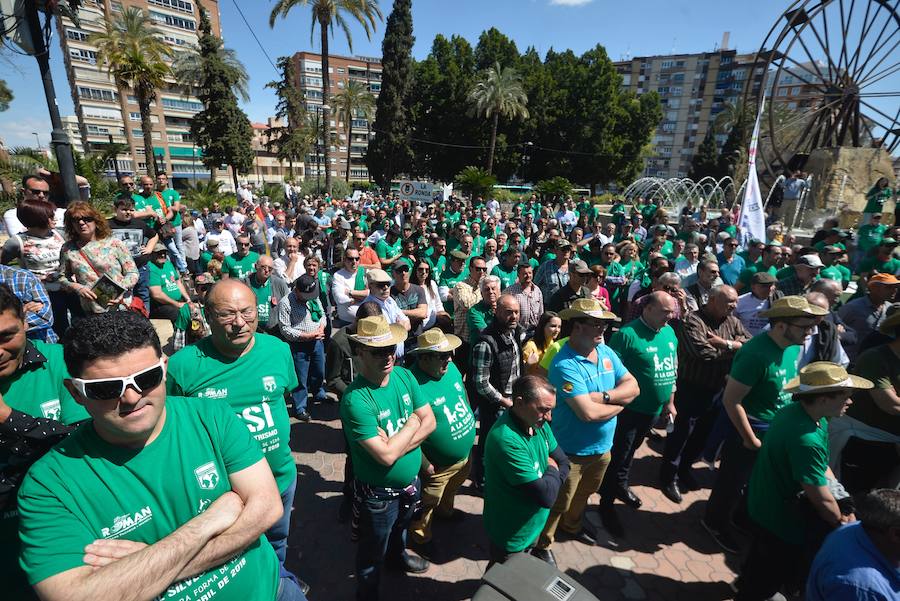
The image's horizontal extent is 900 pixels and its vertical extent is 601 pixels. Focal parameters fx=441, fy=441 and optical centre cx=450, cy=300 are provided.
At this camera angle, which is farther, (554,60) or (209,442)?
(554,60)

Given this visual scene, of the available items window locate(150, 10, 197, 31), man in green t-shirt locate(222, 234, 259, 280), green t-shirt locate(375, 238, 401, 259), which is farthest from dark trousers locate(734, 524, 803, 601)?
window locate(150, 10, 197, 31)

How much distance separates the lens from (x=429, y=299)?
18.9ft

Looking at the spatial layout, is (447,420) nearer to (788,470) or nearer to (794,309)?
(788,470)

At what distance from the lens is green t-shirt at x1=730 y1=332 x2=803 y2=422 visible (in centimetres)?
348

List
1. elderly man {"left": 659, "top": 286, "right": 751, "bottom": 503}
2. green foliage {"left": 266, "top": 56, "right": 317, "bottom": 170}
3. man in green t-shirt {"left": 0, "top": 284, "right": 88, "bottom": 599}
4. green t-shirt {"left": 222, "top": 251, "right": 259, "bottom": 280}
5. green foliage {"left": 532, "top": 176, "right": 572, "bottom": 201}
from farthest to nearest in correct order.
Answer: green foliage {"left": 266, "top": 56, "right": 317, "bottom": 170} < green foliage {"left": 532, "top": 176, "right": 572, "bottom": 201} < green t-shirt {"left": 222, "top": 251, "right": 259, "bottom": 280} < elderly man {"left": 659, "top": 286, "right": 751, "bottom": 503} < man in green t-shirt {"left": 0, "top": 284, "right": 88, "bottom": 599}

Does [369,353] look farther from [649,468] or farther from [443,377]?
[649,468]

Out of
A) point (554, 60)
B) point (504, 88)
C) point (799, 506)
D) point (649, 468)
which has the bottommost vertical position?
point (649, 468)

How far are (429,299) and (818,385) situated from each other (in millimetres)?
4015

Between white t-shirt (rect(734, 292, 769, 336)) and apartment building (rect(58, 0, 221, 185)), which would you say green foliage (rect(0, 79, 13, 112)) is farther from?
white t-shirt (rect(734, 292, 769, 336))

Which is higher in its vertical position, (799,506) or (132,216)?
(132,216)

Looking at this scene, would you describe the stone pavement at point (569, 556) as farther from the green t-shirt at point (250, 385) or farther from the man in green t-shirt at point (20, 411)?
the man in green t-shirt at point (20, 411)

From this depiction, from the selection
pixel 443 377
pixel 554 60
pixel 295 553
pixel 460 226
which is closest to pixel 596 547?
pixel 443 377

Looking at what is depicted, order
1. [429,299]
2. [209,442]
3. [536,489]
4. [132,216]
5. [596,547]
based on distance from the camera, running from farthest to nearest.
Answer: [132,216] < [429,299] < [596,547] < [536,489] < [209,442]

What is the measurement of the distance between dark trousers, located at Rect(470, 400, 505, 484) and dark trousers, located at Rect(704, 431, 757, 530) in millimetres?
1949
